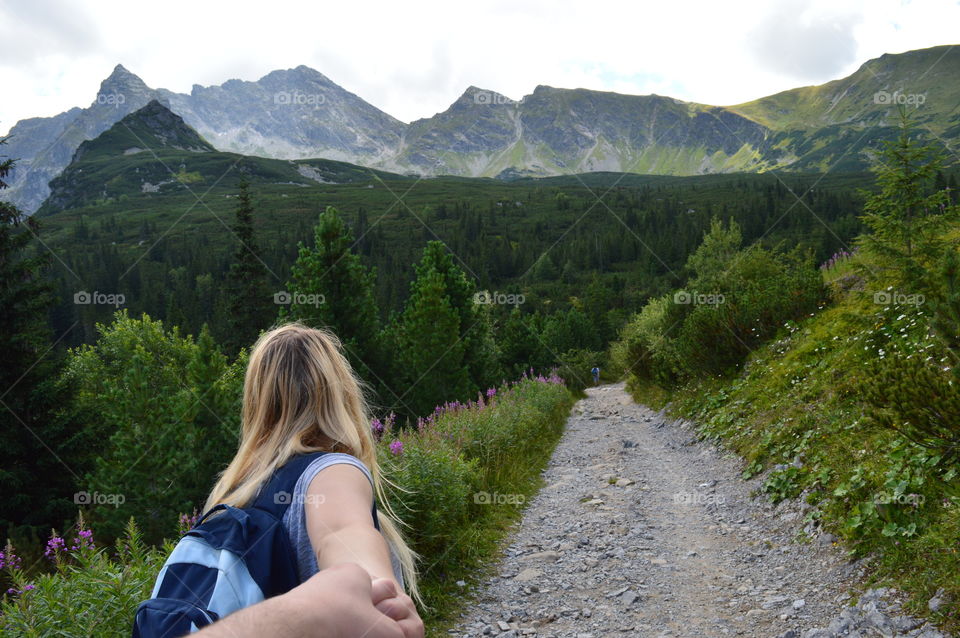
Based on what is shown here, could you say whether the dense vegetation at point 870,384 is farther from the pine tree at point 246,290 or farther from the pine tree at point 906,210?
the pine tree at point 246,290

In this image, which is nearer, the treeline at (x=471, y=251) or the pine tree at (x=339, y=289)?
the pine tree at (x=339, y=289)

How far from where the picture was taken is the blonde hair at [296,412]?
186cm

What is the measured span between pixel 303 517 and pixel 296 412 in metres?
0.47

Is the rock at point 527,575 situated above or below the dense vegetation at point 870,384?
below

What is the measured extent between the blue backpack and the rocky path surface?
14.3ft

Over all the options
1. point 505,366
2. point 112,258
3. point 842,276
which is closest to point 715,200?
point 505,366

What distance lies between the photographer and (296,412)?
1.91 metres

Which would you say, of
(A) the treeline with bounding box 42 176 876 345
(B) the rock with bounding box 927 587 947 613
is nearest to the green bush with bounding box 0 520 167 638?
(B) the rock with bounding box 927 587 947 613

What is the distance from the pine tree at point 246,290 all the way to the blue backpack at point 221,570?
38.0 metres

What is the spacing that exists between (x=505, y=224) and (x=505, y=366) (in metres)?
149

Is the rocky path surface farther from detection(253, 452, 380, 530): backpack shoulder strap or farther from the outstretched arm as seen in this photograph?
the outstretched arm

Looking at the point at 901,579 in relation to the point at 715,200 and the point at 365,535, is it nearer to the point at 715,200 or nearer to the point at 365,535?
the point at 365,535

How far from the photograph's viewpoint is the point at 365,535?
4.36 feet

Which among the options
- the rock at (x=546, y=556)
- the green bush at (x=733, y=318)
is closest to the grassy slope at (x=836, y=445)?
the green bush at (x=733, y=318)
